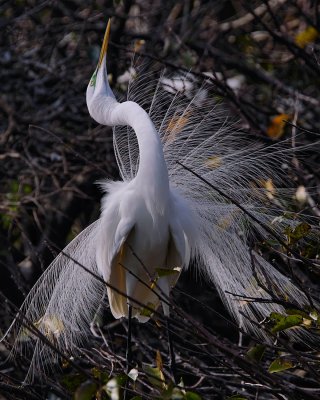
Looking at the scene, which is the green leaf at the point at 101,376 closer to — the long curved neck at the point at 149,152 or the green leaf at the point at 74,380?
the green leaf at the point at 74,380

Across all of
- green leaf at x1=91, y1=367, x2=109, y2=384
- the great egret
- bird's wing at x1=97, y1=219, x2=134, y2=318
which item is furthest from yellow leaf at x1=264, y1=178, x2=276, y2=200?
green leaf at x1=91, y1=367, x2=109, y2=384

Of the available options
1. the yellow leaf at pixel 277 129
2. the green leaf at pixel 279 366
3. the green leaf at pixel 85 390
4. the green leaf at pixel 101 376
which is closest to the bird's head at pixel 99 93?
the yellow leaf at pixel 277 129

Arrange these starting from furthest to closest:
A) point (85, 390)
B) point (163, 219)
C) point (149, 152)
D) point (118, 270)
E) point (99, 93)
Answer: point (99, 93), point (118, 270), point (163, 219), point (149, 152), point (85, 390)

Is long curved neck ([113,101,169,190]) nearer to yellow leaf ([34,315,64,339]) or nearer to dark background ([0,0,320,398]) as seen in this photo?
yellow leaf ([34,315,64,339])

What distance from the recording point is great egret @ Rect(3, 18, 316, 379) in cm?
269

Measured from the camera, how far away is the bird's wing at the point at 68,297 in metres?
2.85

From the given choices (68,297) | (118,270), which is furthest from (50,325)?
(118,270)

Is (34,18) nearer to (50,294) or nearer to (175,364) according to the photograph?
(50,294)

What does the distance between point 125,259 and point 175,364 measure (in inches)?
15.7

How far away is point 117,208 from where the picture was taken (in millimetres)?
2758

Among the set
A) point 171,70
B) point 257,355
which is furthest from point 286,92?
point 257,355

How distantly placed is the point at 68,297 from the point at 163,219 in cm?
53

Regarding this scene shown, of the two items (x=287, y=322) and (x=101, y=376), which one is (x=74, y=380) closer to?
(x=101, y=376)

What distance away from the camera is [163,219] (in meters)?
2.68
